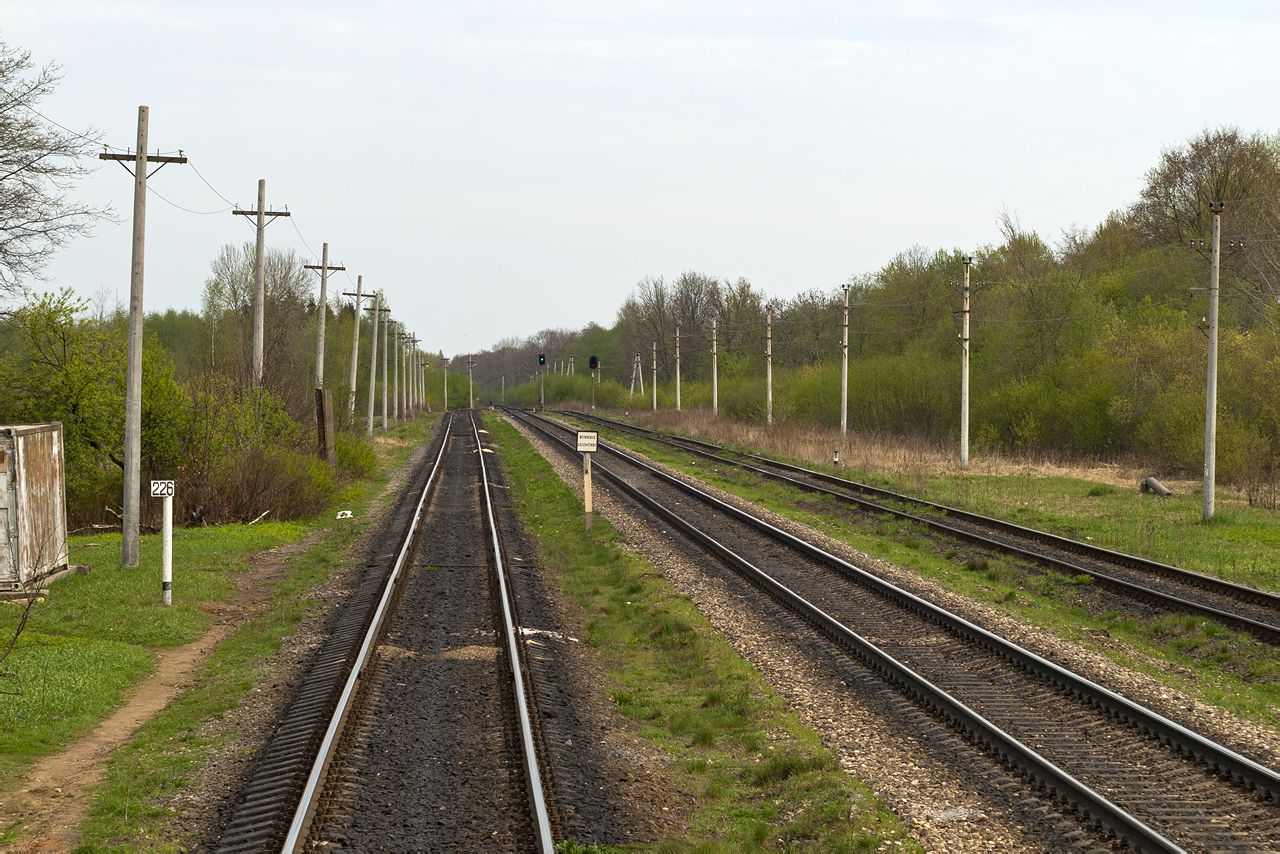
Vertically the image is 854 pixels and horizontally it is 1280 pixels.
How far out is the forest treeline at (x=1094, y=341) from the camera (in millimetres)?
28578

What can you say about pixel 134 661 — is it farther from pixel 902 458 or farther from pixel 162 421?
pixel 902 458

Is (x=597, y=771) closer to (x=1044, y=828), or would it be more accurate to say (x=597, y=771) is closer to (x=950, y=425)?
(x=1044, y=828)

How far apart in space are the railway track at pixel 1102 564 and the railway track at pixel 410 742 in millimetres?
8894

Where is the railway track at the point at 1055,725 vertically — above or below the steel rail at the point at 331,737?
below

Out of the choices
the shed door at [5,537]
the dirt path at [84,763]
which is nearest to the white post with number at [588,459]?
the dirt path at [84,763]

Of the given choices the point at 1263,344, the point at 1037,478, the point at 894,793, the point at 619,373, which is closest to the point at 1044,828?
the point at 894,793

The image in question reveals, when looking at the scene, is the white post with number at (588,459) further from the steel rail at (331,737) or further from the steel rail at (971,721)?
the steel rail at (331,737)

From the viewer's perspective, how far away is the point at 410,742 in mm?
7328

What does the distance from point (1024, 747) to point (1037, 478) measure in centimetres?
2392

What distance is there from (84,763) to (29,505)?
721 centimetres

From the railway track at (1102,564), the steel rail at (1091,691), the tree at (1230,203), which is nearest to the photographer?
the steel rail at (1091,691)

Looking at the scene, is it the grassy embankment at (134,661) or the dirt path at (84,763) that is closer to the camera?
the dirt path at (84,763)

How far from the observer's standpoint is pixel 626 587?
577 inches

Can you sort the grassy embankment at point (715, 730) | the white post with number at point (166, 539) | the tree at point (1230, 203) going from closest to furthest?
1. the grassy embankment at point (715, 730)
2. the white post with number at point (166, 539)
3. the tree at point (1230, 203)
